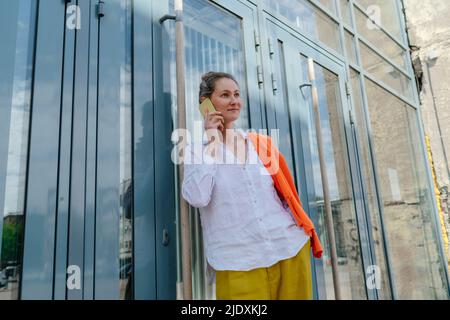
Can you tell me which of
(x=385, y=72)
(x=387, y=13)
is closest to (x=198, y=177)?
(x=385, y=72)

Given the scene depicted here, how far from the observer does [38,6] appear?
46.7 inches

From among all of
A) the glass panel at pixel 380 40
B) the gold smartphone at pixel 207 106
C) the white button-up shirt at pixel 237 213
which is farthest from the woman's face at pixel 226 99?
the glass panel at pixel 380 40

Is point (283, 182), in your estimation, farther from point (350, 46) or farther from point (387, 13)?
point (387, 13)

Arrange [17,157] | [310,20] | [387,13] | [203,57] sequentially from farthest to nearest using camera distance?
[387,13]
[310,20]
[203,57]
[17,157]

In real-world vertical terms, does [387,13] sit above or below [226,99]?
above

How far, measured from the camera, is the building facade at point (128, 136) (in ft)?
3.51

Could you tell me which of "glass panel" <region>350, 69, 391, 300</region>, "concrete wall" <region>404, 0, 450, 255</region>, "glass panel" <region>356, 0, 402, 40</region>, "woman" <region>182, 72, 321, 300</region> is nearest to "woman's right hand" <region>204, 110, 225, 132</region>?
"woman" <region>182, 72, 321, 300</region>

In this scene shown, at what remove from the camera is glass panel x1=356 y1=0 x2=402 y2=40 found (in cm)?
383

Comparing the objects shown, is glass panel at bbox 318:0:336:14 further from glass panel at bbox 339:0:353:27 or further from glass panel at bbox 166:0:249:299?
glass panel at bbox 166:0:249:299

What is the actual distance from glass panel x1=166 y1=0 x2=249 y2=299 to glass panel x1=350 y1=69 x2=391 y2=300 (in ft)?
4.09

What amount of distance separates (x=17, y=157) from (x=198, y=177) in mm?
509

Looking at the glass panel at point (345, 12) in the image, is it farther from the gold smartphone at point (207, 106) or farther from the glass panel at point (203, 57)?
the gold smartphone at point (207, 106)

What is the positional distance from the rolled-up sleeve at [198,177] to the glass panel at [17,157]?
1.51 ft

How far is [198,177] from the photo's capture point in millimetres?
1210
